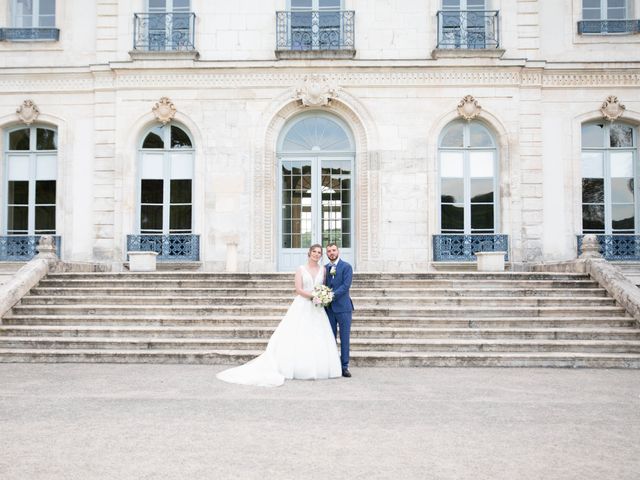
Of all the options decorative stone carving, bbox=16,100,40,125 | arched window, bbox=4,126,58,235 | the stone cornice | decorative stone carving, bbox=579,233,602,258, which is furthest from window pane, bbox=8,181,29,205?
decorative stone carving, bbox=579,233,602,258

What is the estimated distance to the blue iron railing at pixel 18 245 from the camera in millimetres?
15492

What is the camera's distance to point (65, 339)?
9570 millimetres

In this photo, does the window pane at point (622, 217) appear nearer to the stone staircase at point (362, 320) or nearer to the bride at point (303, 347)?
the stone staircase at point (362, 320)

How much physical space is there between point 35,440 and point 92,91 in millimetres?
12459

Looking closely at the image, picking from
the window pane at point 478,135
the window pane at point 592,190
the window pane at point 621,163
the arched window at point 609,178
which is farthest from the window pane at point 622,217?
the window pane at point 478,135

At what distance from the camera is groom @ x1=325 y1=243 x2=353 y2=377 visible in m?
8.10

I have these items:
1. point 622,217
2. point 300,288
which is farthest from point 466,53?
point 300,288

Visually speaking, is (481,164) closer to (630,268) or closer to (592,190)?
(592,190)

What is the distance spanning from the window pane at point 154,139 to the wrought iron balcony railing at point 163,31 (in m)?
1.89

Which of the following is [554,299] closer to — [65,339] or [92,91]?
[65,339]

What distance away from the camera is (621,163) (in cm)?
1577

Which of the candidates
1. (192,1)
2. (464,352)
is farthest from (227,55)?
(464,352)

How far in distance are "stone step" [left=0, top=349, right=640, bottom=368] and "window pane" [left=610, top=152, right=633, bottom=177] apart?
25.9 ft

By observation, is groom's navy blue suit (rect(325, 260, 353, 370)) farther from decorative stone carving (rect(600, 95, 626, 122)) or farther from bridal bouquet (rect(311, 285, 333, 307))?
decorative stone carving (rect(600, 95, 626, 122))
